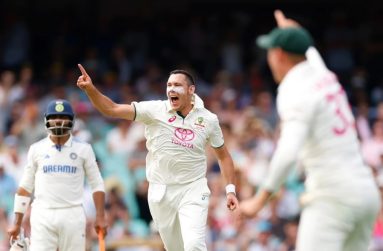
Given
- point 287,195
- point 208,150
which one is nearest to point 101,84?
point 208,150

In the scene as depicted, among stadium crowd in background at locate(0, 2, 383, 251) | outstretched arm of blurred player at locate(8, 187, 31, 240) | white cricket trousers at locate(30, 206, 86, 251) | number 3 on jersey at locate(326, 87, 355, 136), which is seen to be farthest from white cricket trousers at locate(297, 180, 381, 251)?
stadium crowd in background at locate(0, 2, 383, 251)

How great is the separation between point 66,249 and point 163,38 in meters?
11.3

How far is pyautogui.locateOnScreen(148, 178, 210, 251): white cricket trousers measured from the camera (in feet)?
35.1

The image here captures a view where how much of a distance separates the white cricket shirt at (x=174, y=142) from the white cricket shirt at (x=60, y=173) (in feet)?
2.26

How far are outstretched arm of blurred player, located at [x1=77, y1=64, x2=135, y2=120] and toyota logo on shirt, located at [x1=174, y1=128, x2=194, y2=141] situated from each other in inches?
25.2

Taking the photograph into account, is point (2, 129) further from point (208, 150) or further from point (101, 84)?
point (208, 150)

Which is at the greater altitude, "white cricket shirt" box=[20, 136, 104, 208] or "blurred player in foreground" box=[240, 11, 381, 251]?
"white cricket shirt" box=[20, 136, 104, 208]

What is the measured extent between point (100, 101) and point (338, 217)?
3.20 meters

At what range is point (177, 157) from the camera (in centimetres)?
1093

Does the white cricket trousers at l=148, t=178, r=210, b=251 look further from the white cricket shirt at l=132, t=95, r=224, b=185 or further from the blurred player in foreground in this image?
the blurred player in foreground

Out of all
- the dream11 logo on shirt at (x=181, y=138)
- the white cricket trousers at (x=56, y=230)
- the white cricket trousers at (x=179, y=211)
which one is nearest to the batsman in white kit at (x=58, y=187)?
the white cricket trousers at (x=56, y=230)

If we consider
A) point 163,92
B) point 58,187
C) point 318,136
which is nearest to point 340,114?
point 318,136

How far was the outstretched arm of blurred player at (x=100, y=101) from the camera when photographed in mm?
9617

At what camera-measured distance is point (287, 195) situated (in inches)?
679
